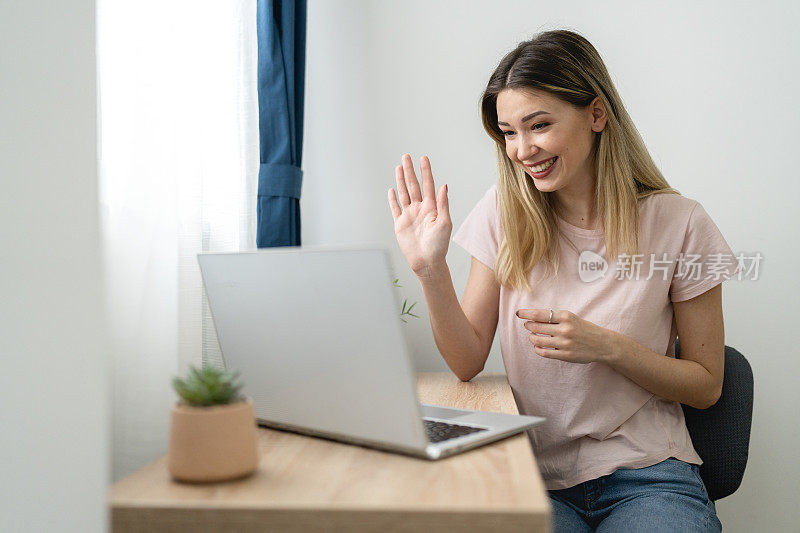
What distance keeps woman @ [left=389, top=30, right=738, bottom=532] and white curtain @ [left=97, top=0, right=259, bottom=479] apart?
36 centimetres

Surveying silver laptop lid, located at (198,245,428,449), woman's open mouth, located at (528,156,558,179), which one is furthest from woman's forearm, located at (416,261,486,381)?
silver laptop lid, located at (198,245,428,449)

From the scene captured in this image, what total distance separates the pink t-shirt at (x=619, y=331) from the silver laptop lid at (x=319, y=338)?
592 mm

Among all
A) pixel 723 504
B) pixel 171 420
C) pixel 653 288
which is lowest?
pixel 723 504

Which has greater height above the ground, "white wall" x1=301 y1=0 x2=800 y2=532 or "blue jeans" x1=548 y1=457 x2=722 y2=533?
"white wall" x1=301 y1=0 x2=800 y2=532

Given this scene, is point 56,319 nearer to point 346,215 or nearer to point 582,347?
point 582,347

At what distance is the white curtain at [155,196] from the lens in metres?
0.90

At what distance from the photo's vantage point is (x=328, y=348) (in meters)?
0.78

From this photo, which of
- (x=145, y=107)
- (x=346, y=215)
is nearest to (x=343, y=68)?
(x=346, y=215)

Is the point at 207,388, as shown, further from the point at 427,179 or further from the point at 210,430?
the point at 427,179

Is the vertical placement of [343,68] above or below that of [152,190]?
above

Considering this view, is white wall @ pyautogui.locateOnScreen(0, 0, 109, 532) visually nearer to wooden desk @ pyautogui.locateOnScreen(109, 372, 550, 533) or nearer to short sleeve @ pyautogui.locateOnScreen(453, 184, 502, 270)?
wooden desk @ pyautogui.locateOnScreen(109, 372, 550, 533)

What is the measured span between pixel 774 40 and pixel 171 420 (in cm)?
190

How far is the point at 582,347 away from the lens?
44.6 inches

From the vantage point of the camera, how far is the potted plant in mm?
665
